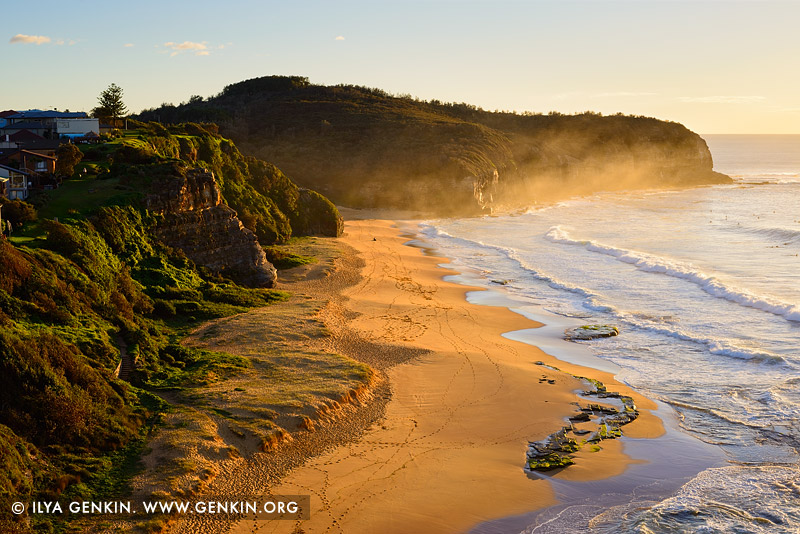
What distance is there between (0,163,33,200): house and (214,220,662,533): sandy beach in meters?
18.4

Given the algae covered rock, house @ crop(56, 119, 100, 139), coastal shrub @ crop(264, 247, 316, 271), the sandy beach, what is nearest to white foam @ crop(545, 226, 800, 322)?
the algae covered rock

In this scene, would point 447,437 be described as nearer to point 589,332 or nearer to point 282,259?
point 589,332

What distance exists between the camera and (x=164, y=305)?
94.0 feet

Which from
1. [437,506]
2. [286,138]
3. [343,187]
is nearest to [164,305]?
[437,506]

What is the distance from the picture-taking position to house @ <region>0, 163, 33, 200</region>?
3353cm

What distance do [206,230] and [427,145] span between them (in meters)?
69.3

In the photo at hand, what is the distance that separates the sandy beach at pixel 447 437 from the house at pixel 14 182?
1836 cm

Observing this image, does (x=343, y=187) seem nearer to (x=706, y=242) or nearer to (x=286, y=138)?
(x=286, y=138)

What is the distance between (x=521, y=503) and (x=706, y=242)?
50346 mm

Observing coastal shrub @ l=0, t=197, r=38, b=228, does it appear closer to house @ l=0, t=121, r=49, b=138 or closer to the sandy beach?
the sandy beach

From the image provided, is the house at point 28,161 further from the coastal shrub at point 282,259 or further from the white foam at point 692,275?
the white foam at point 692,275

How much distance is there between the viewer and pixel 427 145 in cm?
10050

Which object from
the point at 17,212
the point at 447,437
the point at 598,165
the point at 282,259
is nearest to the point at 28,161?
the point at 17,212

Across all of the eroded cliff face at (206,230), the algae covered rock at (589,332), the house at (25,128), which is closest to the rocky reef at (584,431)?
the algae covered rock at (589,332)
